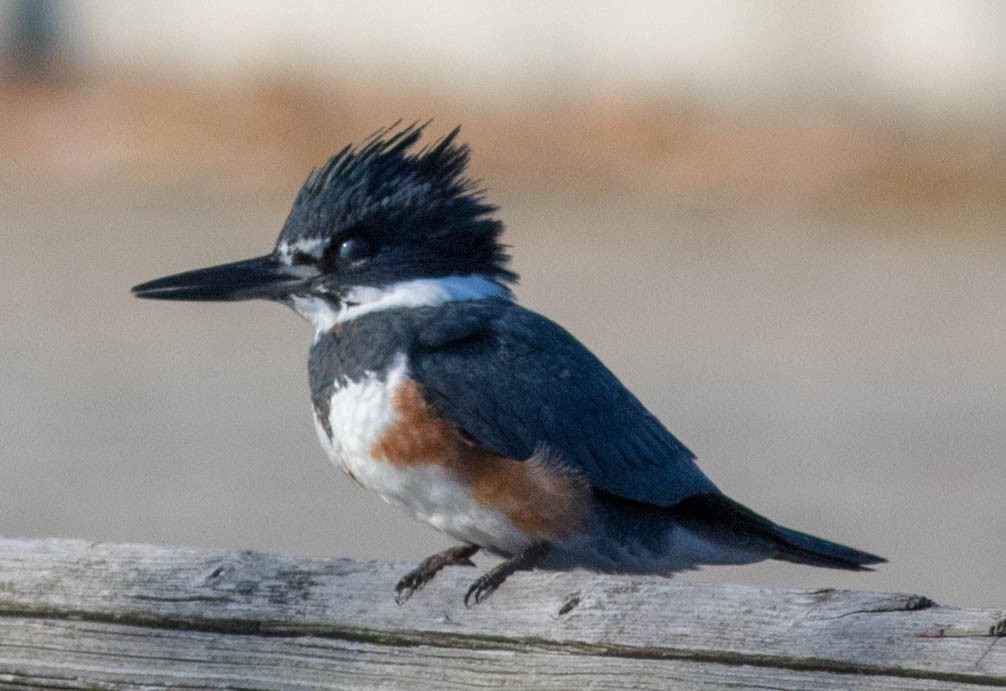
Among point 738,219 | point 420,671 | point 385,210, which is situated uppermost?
point 738,219

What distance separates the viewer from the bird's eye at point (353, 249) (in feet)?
9.64

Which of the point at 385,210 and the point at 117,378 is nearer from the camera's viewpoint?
the point at 385,210

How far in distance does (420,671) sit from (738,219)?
10559 mm

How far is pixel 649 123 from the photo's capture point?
1370 cm

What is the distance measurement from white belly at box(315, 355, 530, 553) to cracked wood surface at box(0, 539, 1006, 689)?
506 mm

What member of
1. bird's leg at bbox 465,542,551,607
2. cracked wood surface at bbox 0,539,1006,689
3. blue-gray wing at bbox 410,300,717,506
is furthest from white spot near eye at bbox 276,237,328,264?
cracked wood surface at bbox 0,539,1006,689

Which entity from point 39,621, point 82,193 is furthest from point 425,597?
point 82,193

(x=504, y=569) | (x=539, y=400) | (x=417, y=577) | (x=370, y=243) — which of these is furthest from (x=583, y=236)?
(x=417, y=577)

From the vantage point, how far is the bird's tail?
269 cm

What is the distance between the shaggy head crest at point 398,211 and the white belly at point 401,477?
26cm

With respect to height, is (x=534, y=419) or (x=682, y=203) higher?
A: (x=682, y=203)

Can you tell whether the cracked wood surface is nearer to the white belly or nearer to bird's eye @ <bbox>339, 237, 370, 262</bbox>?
the white belly

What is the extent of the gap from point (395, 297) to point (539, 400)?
32cm

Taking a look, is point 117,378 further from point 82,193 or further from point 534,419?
point 534,419
